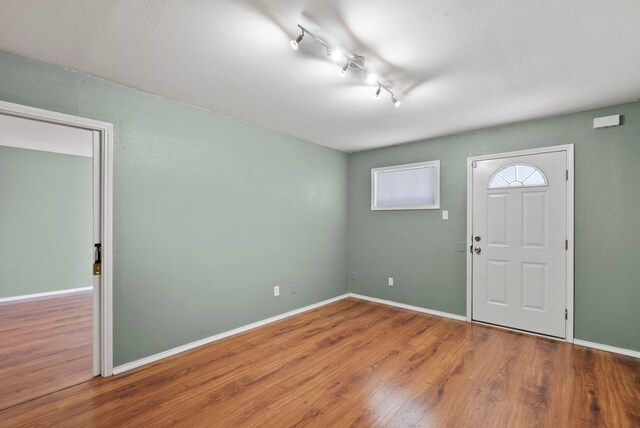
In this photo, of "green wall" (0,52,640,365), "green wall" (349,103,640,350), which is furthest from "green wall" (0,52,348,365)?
"green wall" (349,103,640,350)

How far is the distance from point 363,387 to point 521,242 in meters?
2.55

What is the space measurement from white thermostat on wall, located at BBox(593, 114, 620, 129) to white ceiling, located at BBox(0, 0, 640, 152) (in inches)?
6.3

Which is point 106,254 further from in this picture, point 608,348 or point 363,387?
point 608,348

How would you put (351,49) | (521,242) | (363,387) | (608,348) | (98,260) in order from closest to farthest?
(351,49)
(363,387)
(98,260)
(608,348)
(521,242)

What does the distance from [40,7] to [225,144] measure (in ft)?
5.83

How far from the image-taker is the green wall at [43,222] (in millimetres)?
4625

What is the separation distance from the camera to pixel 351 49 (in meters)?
2.00

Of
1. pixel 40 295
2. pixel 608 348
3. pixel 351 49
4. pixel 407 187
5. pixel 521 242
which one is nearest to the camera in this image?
pixel 351 49

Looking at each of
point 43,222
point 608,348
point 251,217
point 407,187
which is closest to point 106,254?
point 251,217

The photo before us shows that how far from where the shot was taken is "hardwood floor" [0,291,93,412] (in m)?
2.27

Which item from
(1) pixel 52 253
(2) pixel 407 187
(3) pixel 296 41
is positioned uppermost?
(3) pixel 296 41

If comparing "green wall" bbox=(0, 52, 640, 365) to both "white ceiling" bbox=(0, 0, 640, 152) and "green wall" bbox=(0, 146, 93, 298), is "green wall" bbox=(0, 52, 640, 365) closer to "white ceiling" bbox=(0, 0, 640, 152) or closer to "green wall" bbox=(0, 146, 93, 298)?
"white ceiling" bbox=(0, 0, 640, 152)

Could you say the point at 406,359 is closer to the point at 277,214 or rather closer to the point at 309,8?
the point at 277,214

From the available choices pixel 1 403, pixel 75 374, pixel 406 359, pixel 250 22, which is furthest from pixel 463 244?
pixel 1 403
